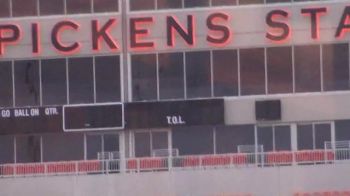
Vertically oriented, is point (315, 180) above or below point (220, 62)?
below

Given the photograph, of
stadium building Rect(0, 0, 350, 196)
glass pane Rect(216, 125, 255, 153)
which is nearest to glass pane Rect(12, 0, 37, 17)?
stadium building Rect(0, 0, 350, 196)

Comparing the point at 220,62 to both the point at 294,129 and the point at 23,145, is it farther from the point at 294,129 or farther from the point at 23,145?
the point at 23,145

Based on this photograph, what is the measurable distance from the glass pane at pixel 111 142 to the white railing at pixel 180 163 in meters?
1.01

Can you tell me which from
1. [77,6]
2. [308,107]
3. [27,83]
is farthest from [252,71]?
[27,83]

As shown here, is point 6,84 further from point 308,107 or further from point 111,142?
point 308,107

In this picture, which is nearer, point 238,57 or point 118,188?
point 118,188

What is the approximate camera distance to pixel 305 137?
129 ft

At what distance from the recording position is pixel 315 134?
39.3 meters

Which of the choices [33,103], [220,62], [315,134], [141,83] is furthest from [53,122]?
[315,134]

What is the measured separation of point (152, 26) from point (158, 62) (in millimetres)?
1377

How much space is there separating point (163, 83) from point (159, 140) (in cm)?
214

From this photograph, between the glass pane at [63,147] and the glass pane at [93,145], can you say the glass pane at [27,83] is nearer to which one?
the glass pane at [63,147]

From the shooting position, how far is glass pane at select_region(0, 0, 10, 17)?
4050 cm

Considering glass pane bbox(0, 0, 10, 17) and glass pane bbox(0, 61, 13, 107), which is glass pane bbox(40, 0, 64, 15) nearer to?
glass pane bbox(0, 0, 10, 17)
